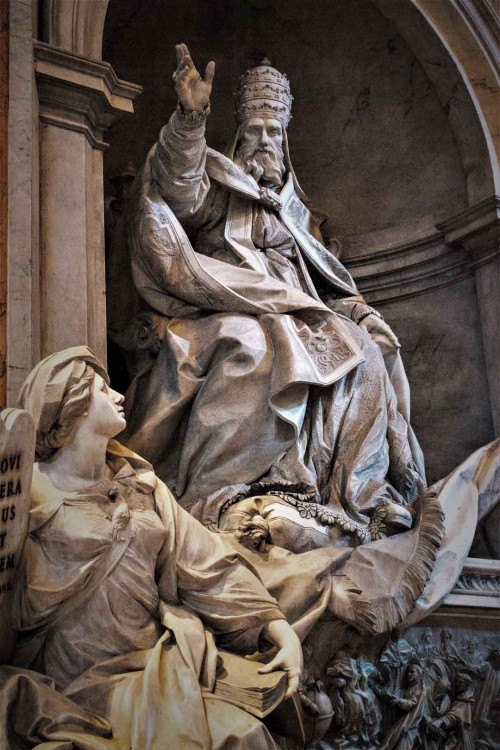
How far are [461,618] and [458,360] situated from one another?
6.23 feet

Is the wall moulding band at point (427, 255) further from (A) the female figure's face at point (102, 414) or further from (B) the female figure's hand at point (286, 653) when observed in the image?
(B) the female figure's hand at point (286, 653)

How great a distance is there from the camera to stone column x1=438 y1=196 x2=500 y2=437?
655 cm

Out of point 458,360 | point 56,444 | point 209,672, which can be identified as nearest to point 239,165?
point 458,360

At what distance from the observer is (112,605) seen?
4047 mm

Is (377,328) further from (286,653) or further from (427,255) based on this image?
(286,653)

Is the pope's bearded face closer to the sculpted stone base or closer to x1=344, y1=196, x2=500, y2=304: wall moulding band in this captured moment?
x1=344, y1=196, x2=500, y2=304: wall moulding band

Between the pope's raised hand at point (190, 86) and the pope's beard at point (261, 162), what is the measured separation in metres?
0.75

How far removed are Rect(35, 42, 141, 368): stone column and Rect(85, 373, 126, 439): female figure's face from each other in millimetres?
723

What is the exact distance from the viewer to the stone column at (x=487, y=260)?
21.5ft

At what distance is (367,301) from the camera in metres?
7.02

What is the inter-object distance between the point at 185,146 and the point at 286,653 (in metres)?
2.28

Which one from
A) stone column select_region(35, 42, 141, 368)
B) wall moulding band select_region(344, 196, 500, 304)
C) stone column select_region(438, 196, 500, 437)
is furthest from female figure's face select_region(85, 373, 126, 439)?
wall moulding band select_region(344, 196, 500, 304)

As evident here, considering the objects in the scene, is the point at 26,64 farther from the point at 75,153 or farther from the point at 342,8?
the point at 342,8

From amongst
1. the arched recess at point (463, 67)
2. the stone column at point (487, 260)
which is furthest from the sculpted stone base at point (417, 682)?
the arched recess at point (463, 67)
